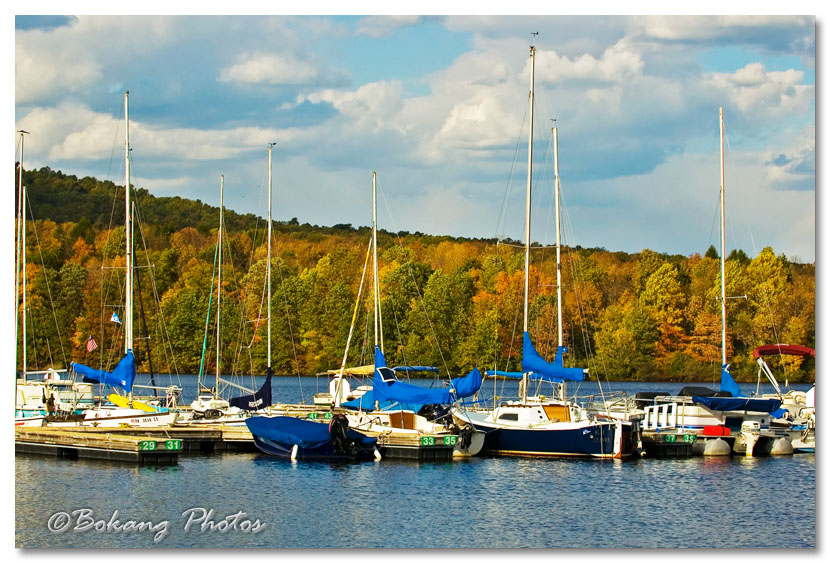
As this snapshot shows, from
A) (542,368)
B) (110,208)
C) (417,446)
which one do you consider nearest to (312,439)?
(417,446)

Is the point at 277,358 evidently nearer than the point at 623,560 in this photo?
No

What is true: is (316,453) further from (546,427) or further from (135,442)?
(546,427)

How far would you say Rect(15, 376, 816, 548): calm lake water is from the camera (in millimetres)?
23406

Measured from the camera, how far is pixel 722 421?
4150 centimetres

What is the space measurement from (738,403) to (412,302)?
51504mm

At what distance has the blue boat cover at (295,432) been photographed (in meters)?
35.5

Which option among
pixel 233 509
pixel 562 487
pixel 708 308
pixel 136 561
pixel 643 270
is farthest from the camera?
pixel 643 270

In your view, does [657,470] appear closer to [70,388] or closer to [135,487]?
[135,487]

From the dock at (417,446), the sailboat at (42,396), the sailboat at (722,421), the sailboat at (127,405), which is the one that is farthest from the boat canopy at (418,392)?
the sailboat at (42,396)

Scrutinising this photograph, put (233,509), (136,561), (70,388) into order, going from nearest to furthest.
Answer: (136,561) < (233,509) < (70,388)

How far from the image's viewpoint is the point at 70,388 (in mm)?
47344

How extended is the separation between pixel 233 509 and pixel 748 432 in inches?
803

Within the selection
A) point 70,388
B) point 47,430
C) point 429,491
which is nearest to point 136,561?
point 429,491

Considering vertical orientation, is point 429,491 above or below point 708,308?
below
